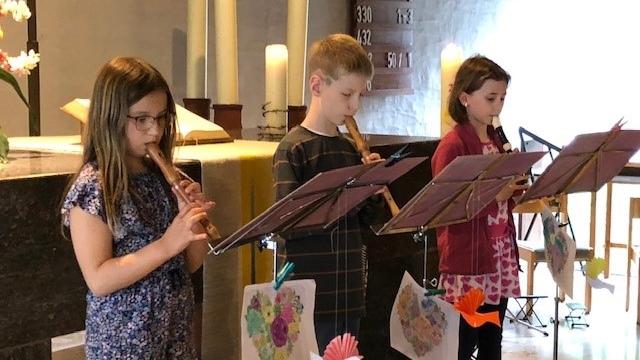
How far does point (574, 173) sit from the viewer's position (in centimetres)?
255

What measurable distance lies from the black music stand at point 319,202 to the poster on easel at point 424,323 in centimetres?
37

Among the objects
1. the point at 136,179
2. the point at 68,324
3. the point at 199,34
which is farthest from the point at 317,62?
the point at 199,34

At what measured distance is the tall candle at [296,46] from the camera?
2.93 metres

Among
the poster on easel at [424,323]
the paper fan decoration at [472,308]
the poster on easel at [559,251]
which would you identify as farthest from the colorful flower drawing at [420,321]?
the poster on easel at [559,251]

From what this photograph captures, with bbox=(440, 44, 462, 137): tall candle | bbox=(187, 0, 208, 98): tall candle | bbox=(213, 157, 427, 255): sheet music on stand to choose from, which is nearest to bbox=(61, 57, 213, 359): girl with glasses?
bbox=(213, 157, 427, 255): sheet music on stand

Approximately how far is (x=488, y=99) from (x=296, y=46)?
26.4 inches

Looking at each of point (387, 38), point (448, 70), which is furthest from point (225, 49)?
point (387, 38)

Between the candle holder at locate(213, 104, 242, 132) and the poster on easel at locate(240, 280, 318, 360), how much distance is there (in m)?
1.19

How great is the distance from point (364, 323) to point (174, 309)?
118 cm

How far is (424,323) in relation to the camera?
2.35 m

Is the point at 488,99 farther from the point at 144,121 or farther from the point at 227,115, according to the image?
the point at 144,121

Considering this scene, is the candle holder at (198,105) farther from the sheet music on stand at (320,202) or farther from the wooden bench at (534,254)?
the wooden bench at (534,254)

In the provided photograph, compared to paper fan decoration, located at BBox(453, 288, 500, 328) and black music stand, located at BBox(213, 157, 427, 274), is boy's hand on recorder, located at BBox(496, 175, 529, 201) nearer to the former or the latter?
paper fan decoration, located at BBox(453, 288, 500, 328)

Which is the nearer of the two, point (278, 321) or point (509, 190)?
point (278, 321)
